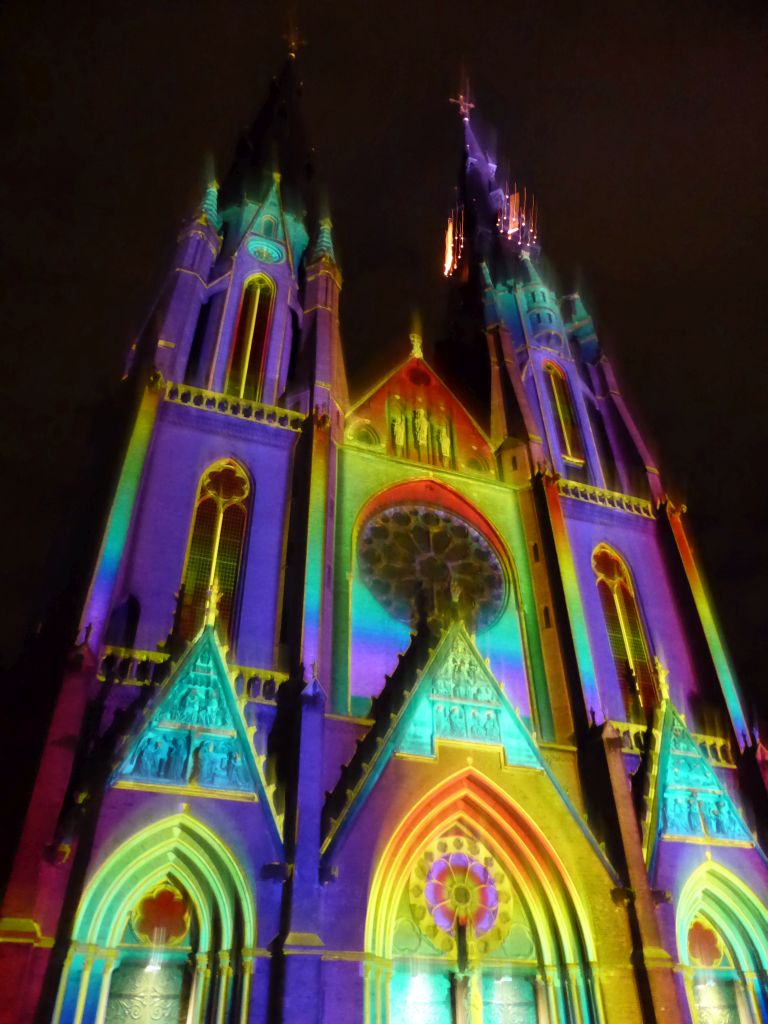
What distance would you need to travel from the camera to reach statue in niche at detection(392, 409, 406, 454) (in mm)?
21219

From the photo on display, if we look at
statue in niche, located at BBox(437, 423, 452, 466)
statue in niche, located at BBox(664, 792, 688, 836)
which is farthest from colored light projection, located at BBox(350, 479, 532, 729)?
statue in niche, located at BBox(664, 792, 688, 836)

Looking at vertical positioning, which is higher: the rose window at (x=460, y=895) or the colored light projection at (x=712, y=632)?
the colored light projection at (x=712, y=632)

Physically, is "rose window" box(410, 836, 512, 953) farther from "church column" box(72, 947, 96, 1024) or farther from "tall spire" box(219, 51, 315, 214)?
"tall spire" box(219, 51, 315, 214)

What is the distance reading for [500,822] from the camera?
45.9 ft

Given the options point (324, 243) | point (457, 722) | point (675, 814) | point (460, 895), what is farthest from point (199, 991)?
point (324, 243)

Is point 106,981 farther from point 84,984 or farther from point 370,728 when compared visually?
point 370,728

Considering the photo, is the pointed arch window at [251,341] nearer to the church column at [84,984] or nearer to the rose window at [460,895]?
the rose window at [460,895]

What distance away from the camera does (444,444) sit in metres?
22.0

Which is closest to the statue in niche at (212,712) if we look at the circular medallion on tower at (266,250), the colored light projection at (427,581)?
the colored light projection at (427,581)

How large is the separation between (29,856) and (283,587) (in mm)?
7087

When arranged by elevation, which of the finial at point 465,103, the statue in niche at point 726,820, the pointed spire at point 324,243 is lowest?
the statue in niche at point 726,820

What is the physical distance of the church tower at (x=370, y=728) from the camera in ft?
37.9

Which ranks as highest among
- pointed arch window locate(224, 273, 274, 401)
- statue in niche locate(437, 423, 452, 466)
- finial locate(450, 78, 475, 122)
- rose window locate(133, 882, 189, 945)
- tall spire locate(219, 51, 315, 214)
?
finial locate(450, 78, 475, 122)

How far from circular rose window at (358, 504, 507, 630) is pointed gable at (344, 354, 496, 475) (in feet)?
6.20
